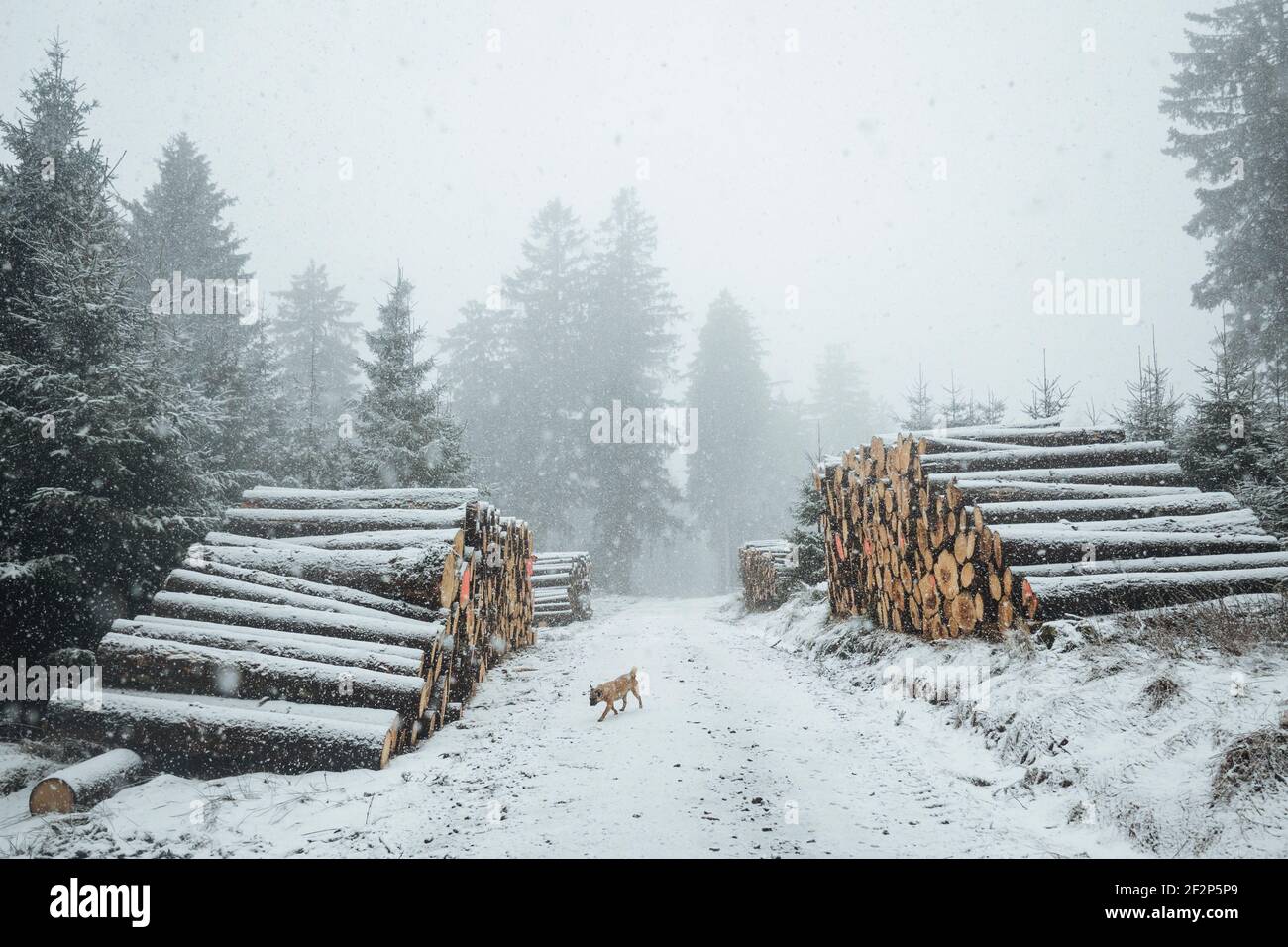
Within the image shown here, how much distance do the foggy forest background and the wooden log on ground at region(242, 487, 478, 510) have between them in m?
1.09

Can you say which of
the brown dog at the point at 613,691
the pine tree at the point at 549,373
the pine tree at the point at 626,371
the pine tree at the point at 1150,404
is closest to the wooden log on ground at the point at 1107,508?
the brown dog at the point at 613,691

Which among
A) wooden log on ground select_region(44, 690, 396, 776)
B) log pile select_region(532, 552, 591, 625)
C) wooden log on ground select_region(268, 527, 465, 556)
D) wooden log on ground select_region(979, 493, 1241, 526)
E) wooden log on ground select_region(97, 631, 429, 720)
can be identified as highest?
wooden log on ground select_region(979, 493, 1241, 526)

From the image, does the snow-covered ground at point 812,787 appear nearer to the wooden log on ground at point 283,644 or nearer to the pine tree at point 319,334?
the wooden log on ground at point 283,644

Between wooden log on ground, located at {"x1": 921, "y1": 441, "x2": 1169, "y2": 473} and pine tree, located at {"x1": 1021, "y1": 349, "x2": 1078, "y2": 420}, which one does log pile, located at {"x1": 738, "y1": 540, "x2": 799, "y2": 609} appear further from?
wooden log on ground, located at {"x1": 921, "y1": 441, "x2": 1169, "y2": 473}

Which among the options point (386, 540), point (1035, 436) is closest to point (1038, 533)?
point (1035, 436)

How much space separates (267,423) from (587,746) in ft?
54.7

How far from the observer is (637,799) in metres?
3.88

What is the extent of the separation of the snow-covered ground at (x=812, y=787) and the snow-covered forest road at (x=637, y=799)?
0.02 m

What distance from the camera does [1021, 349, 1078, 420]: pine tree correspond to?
14.4 meters

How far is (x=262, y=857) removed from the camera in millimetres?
3359

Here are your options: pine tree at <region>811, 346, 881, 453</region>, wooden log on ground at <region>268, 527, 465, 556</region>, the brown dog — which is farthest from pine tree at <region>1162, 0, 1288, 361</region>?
pine tree at <region>811, 346, 881, 453</region>

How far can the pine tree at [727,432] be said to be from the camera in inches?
1494
